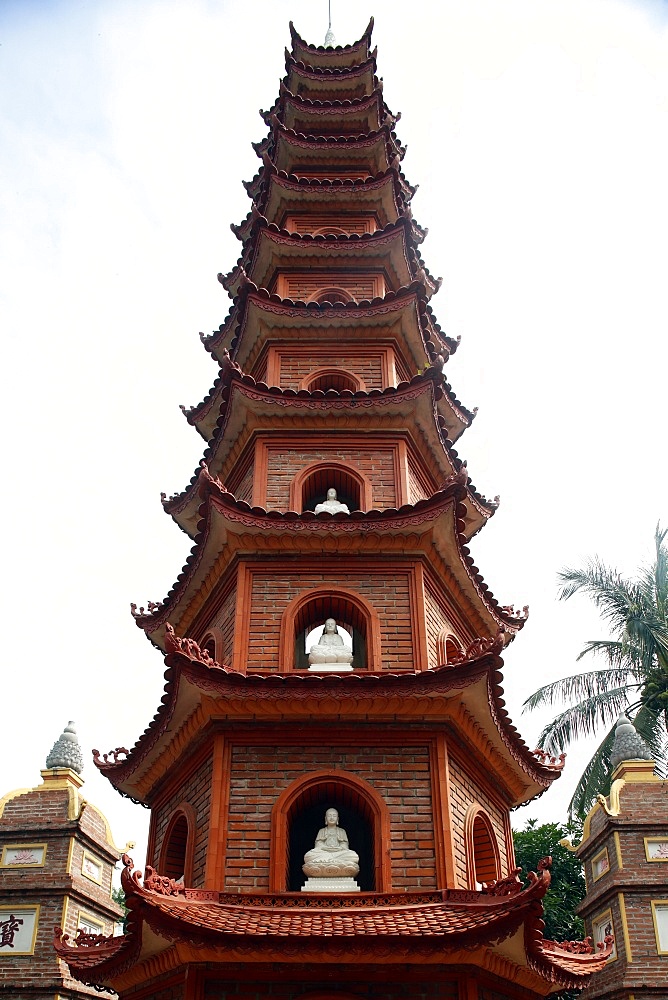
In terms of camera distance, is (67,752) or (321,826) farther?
(67,752)

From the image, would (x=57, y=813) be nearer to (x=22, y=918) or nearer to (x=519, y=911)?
(x=22, y=918)

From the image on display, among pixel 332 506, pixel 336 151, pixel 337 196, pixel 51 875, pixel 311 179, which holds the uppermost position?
pixel 336 151

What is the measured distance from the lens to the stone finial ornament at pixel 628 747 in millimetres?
18031

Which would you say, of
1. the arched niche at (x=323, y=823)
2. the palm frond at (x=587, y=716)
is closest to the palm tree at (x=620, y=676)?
the palm frond at (x=587, y=716)

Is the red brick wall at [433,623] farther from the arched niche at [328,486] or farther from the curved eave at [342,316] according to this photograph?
the curved eave at [342,316]

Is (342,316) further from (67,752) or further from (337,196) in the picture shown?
(67,752)

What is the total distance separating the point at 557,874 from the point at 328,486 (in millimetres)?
16871

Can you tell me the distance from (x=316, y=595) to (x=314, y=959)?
15.5ft

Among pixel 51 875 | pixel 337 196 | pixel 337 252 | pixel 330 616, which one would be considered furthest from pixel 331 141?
pixel 51 875

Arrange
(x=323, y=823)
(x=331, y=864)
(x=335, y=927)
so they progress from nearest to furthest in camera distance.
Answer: (x=335, y=927) < (x=331, y=864) < (x=323, y=823)

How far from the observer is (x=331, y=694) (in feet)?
34.6

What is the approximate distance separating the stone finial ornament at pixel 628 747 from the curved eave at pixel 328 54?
621 inches

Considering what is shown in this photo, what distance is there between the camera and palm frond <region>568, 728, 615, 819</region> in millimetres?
20272

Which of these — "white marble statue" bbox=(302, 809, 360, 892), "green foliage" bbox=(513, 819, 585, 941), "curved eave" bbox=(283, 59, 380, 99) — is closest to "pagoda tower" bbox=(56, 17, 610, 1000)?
"white marble statue" bbox=(302, 809, 360, 892)
